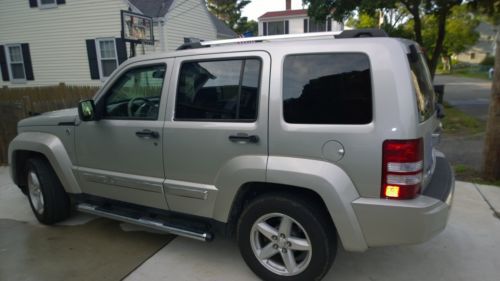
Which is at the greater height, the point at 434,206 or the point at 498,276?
the point at 434,206

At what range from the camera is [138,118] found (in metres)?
3.34

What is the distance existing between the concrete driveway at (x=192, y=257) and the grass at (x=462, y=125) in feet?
17.2

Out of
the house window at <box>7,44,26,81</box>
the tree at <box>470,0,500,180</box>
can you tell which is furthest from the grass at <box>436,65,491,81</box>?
the house window at <box>7,44,26,81</box>

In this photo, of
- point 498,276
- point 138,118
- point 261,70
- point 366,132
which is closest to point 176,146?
point 138,118

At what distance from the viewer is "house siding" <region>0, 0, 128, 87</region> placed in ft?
44.8

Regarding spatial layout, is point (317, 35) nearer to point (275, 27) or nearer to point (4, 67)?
point (4, 67)

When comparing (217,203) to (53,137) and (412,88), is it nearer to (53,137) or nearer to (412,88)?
(412,88)

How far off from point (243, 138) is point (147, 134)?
98 centimetres

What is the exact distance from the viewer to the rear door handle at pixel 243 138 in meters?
2.70

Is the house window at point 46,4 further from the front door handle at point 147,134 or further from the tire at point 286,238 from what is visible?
the tire at point 286,238

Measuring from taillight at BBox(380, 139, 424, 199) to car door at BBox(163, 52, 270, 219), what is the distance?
858 mm

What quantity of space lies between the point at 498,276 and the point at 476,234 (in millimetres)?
784

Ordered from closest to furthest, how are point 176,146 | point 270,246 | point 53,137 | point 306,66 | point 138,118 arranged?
point 306,66, point 270,246, point 176,146, point 138,118, point 53,137

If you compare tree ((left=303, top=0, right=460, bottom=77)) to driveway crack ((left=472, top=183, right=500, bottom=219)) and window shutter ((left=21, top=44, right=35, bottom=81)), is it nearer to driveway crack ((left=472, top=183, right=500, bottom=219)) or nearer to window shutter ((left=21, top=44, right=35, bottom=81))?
driveway crack ((left=472, top=183, right=500, bottom=219))
